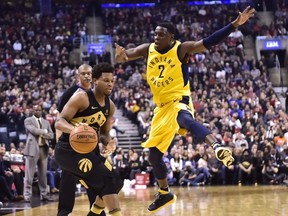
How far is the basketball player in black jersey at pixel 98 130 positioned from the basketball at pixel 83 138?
171mm

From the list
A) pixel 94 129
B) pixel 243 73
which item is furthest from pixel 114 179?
pixel 243 73

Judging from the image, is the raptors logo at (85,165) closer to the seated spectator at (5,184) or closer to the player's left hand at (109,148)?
the player's left hand at (109,148)

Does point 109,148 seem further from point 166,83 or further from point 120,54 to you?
point 120,54

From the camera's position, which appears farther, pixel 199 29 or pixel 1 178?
pixel 199 29

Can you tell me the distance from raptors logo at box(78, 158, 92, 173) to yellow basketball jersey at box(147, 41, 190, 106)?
1563 millimetres

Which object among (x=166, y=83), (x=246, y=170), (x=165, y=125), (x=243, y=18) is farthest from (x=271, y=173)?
(x=243, y=18)

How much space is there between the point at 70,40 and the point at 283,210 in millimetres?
19748

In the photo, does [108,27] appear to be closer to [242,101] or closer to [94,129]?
[242,101]

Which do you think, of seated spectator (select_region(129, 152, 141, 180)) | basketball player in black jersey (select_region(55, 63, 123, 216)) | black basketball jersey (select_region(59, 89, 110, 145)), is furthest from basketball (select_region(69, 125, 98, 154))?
seated spectator (select_region(129, 152, 141, 180))

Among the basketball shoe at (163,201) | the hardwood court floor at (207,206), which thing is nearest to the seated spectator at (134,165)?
the hardwood court floor at (207,206)

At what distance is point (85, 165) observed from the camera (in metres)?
6.04

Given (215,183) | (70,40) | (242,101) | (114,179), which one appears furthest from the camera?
(70,40)

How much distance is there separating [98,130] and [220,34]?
175cm

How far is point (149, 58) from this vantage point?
7.29 meters
